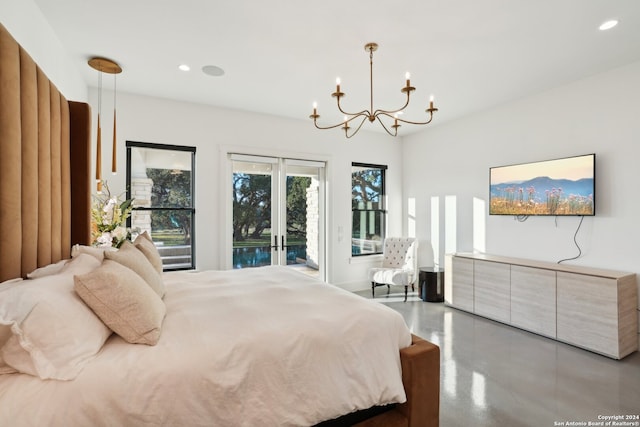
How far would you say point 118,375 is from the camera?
1.22 meters

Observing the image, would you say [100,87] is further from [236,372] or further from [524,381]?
[524,381]

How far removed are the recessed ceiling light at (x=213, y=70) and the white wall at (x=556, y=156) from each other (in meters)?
3.65

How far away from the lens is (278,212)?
4.98m

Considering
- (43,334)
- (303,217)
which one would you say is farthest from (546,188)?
(43,334)

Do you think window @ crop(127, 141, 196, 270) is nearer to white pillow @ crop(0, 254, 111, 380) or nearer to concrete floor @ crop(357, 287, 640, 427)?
white pillow @ crop(0, 254, 111, 380)

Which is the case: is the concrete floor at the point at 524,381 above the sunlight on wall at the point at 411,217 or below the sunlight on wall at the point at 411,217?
below

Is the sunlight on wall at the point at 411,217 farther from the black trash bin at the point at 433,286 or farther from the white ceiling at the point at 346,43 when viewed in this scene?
the white ceiling at the point at 346,43

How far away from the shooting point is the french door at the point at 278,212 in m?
4.74

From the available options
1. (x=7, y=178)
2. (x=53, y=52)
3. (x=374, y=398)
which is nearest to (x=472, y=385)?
(x=374, y=398)

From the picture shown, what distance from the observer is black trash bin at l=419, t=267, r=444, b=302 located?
4.86 m

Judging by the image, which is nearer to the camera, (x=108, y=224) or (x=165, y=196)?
(x=108, y=224)

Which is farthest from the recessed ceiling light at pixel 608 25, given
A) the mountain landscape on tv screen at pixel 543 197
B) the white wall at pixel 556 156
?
the mountain landscape on tv screen at pixel 543 197

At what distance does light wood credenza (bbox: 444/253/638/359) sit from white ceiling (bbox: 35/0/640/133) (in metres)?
2.14

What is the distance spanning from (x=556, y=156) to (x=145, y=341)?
14.9 feet
